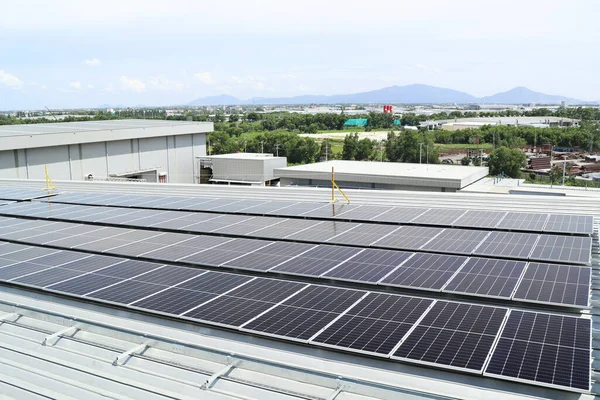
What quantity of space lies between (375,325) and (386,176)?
123ft

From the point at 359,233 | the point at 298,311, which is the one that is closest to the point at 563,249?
the point at 359,233

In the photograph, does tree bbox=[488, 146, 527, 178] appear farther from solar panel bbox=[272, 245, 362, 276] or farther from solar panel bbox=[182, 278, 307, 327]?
solar panel bbox=[182, 278, 307, 327]

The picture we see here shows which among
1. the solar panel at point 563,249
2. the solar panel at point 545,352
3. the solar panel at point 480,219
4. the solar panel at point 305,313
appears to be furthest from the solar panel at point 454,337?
the solar panel at point 480,219

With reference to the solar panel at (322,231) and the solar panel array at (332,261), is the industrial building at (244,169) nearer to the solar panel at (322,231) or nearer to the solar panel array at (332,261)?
the solar panel at (322,231)

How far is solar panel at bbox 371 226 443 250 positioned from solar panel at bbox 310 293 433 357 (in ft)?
13.2

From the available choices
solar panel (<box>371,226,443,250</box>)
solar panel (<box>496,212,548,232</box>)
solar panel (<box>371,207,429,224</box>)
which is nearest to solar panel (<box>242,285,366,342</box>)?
solar panel (<box>371,226,443,250</box>)

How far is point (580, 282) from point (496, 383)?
4749 millimetres

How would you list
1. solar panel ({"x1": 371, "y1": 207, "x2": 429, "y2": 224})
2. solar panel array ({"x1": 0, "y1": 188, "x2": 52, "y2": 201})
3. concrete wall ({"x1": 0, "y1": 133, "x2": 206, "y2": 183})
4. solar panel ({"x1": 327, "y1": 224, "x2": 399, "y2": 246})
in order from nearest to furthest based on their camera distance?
solar panel ({"x1": 327, "y1": 224, "x2": 399, "y2": 246}) < solar panel ({"x1": 371, "y1": 207, "x2": 429, "y2": 224}) < solar panel array ({"x1": 0, "y1": 188, "x2": 52, "y2": 201}) < concrete wall ({"x1": 0, "y1": 133, "x2": 206, "y2": 183})

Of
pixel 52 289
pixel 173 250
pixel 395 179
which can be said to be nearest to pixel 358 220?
pixel 173 250

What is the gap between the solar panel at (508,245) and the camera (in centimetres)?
1391

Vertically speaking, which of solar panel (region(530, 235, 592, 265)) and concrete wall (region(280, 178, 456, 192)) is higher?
solar panel (region(530, 235, 592, 265))

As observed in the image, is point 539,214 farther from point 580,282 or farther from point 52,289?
point 52,289

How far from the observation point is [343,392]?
8.55 m

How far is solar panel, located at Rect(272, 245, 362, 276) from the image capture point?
13.0 m
